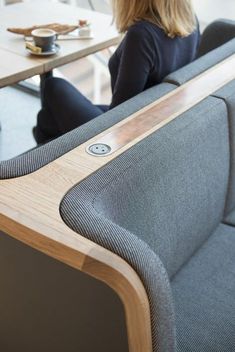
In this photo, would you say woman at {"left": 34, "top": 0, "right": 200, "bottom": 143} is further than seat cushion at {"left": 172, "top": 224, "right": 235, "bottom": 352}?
Yes

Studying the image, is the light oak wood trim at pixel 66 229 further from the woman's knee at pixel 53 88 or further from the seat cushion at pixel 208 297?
the woman's knee at pixel 53 88

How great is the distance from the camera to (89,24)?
6.74ft

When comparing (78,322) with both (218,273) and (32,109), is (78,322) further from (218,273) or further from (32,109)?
(32,109)

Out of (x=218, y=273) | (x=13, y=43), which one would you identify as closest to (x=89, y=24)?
(x=13, y=43)

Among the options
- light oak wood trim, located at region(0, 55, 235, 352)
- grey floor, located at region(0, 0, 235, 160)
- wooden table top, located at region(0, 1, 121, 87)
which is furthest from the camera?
grey floor, located at region(0, 0, 235, 160)

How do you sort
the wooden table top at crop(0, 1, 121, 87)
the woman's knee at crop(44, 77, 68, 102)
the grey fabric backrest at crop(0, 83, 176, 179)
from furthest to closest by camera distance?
the woman's knee at crop(44, 77, 68, 102)
the wooden table top at crop(0, 1, 121, 87)
the grey fabric backrest at crop(0, 83, 176, 179)

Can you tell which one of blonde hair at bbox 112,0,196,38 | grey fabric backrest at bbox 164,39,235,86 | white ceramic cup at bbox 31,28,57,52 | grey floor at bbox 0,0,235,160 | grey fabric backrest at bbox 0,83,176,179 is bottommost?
grey floor at bbox 0,0,235,160

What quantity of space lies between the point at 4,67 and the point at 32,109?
4.17ft

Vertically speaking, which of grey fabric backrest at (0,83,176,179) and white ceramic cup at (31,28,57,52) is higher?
white ceramic cup at (31,28,57,52)

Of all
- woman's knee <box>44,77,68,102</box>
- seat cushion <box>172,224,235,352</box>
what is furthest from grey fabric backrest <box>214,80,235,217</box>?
woman's knee <box>44,77,68,102</box>

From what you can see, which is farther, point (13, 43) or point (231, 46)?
point (13, 43)

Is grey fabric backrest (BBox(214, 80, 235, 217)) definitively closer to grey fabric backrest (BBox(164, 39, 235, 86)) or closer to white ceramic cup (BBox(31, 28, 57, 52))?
grey fabric backrest (BBox(164, 39, 235, 86))

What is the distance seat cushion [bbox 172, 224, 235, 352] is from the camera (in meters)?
1.11

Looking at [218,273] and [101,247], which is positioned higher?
[101,247]
